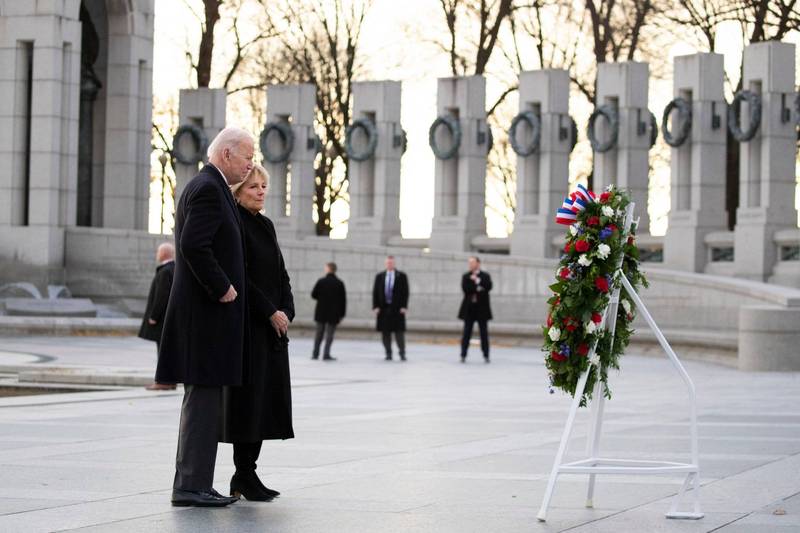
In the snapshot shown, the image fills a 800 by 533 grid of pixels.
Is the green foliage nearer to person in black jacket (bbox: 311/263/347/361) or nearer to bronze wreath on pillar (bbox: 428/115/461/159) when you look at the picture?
person in black jacket (bbox: 311/263/347/361)

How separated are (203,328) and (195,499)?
34.2 inches

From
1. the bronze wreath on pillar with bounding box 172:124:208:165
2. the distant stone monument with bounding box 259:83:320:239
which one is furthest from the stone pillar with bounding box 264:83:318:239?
the bronze wreath on pillar with bounding box 172:124:208:165

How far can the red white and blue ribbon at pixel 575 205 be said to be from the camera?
26.8 ft

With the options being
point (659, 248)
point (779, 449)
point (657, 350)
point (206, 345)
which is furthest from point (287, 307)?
point (659, 248)

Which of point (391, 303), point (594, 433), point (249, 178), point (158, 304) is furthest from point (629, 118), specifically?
point (594, 433)

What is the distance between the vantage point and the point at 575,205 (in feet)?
26.8

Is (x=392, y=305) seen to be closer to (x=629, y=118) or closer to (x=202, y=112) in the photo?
(x=629, y=118)

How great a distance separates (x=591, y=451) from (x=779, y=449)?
133 inches

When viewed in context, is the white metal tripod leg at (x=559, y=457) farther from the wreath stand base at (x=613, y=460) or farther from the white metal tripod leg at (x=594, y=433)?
the white metal tripod leg at (x=594, y=433)

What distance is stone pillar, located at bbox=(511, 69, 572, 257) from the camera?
33.2 meters

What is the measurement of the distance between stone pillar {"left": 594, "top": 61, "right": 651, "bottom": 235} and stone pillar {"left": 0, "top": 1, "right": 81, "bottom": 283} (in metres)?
11.3

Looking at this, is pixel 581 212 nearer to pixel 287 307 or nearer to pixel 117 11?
pixel 287 307

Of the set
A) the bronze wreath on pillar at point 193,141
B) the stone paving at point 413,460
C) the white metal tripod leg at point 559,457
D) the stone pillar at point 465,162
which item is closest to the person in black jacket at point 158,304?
the stone paving at point 413,460

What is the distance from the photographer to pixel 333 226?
5153 centimetres
